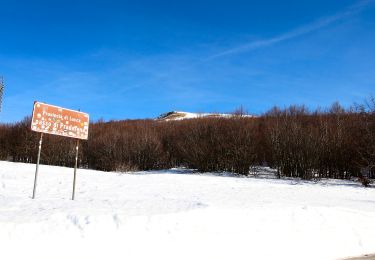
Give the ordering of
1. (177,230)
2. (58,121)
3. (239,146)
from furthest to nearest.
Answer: (239,146), (58,121), (177,230)

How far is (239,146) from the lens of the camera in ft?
99.1

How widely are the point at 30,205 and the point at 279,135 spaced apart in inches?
879

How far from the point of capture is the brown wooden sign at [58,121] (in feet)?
35.6

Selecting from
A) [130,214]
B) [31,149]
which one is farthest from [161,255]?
[31,149]

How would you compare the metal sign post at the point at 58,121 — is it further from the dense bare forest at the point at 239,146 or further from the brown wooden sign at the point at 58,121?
the dense bare forest at the point at 239,146

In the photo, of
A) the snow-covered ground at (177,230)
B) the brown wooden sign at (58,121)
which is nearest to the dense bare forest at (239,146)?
the snow-covered ground at (177,230)

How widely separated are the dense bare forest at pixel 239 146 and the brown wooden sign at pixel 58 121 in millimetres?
18772

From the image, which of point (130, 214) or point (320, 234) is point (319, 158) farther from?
point (130, 214)

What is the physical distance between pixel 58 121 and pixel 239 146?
66.6 ft

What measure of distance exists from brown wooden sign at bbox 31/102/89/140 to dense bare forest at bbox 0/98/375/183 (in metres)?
18.8

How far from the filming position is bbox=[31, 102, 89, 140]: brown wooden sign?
1086 centimetres

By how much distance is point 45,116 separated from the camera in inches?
434

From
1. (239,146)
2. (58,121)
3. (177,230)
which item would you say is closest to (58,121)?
(58,121)

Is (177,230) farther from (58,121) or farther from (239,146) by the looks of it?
(239,146)
